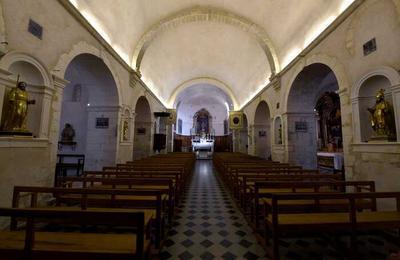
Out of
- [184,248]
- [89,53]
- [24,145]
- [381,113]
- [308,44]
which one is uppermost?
[308,44]

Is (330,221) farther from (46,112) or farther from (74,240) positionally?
(46,112)

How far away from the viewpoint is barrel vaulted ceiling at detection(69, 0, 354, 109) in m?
5.48

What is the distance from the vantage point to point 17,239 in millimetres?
1597

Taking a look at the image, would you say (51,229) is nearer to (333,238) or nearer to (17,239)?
(17,239)

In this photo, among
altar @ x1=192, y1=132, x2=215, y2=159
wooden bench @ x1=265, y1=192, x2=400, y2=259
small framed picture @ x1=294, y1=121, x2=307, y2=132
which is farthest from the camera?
altar @ x1=192, y1=132, x2=215, y2=159

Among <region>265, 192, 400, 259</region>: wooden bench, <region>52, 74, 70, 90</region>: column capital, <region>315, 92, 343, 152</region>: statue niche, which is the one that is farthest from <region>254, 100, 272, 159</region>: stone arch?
<region>52, 74, 70, 90</region>: column capital

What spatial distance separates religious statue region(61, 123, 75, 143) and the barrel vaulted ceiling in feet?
11.8

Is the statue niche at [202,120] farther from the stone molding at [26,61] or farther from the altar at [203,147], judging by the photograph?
the stone molding at [26,61]

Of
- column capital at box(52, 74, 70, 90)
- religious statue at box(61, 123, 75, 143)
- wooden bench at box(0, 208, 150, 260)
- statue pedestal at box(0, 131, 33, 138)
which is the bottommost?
wooden bench at box(0, 208, 150, 260)

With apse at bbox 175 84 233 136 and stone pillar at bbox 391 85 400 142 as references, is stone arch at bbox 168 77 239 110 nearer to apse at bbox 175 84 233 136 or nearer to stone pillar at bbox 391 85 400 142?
apse at bbox 175 84 233 136

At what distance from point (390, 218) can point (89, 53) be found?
6.24 meters

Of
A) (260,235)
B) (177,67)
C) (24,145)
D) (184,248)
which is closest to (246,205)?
(260,235)

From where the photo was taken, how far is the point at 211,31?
30.1 ft

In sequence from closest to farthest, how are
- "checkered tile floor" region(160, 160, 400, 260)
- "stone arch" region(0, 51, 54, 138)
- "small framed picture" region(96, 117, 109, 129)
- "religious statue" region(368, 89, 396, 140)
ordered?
"checkered tile floor" region(160, 160, 400, 260) < "religious statue" region(368, 89, 396, 140) < "stone arch" region(0, 51, 54, 138) < "small framed picture" region(96, 117, 109, 129)
